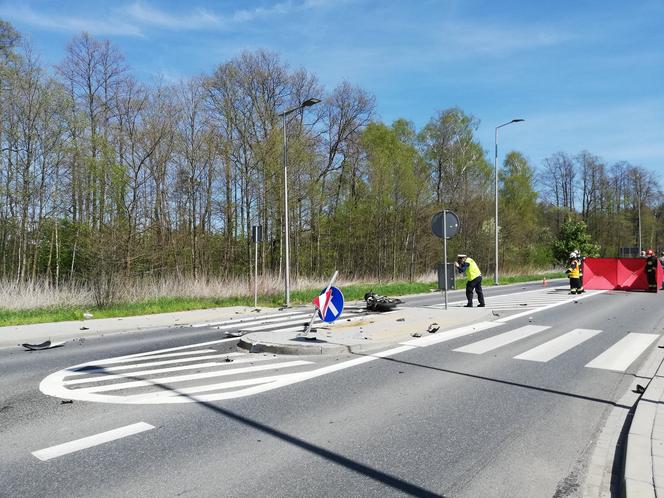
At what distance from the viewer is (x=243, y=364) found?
7.51 meters

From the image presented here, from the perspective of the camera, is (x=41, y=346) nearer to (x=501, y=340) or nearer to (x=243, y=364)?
(x=243, y=364)

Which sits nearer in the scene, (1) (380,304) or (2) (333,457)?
(2) (333,457)

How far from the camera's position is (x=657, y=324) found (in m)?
12.0

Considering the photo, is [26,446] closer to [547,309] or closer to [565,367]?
[565,367]

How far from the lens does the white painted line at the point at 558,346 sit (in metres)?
8.05

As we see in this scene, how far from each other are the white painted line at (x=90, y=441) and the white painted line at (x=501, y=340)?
18.7 feet

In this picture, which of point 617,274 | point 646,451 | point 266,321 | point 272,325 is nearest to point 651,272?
point 617,274

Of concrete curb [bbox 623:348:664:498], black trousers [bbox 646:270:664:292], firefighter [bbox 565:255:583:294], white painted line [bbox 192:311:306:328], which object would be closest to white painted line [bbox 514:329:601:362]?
concrete curb [bbox 623:348:664:498]

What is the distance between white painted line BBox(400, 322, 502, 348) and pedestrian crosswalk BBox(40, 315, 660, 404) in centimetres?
2

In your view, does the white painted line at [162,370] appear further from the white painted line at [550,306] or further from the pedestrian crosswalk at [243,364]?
the white painted line at [550,306]

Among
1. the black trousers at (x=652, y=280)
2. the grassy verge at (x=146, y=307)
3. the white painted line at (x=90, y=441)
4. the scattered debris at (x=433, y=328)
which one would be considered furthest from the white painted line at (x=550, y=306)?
the white painted line at (x=90, y=441)

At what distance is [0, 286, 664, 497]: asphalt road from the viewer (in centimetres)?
352

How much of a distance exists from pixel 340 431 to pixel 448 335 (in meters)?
6.17

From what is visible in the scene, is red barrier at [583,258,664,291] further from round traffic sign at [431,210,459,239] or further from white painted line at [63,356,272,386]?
white painted line at [63,356,272,386]
